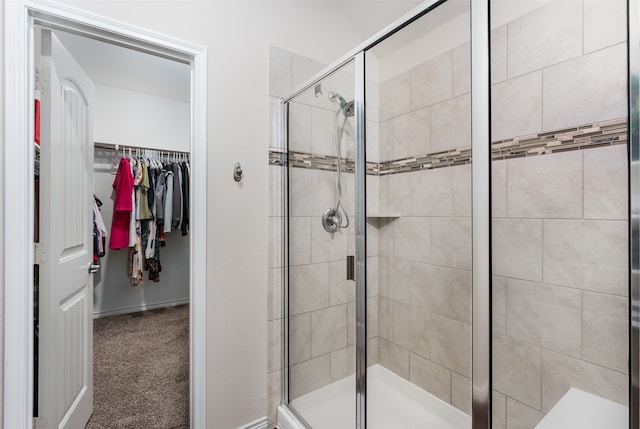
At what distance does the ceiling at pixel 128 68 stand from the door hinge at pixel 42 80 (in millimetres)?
1293

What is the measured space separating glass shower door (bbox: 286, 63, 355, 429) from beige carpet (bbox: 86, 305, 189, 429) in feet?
2.85

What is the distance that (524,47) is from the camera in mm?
1006

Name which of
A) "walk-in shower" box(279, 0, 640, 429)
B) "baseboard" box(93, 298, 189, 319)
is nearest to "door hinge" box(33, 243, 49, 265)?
"walk-in shower" box(279, 0, 640, 429)

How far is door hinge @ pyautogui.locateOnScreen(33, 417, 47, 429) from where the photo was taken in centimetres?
126

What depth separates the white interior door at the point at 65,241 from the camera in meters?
1.31

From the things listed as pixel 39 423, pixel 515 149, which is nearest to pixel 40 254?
pixel 39 423

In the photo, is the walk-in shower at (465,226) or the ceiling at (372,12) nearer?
the walk-in shower at (465,226)

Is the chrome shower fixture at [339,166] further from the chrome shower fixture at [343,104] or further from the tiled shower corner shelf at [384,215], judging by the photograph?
the tiled shower corner shelf at [384,215]

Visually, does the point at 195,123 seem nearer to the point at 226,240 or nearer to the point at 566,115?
the point at 226,240

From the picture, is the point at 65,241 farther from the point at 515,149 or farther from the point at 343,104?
the point at 515,149

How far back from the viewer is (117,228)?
3176 mm

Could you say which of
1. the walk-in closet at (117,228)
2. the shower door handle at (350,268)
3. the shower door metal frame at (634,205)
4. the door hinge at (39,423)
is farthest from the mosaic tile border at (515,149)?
the door hinge at (39,423)

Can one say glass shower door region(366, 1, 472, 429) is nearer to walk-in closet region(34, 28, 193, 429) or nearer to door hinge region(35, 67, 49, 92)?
walk-in closet region(34, 28, 193, 429)

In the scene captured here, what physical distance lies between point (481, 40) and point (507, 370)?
0.99 m
